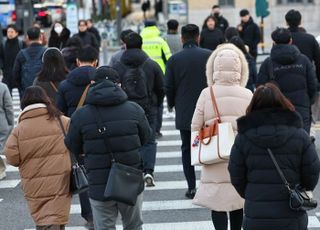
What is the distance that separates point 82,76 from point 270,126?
3.24 m

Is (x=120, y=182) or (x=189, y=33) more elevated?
(x=189, y=33)

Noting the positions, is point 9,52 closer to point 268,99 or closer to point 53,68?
point 53,68

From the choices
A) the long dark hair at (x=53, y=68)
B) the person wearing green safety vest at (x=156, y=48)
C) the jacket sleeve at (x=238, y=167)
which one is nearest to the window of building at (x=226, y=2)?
the person wearing green safety vest at (x=156, y=48)

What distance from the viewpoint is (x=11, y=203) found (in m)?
9.97

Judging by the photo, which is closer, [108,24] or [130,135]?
[130,135]

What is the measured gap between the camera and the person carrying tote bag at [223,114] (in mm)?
7000

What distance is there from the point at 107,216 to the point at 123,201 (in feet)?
0.92

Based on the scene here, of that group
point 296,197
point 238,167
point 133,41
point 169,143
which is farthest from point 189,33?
point 169,143

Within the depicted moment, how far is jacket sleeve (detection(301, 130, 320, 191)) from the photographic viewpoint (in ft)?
18.1

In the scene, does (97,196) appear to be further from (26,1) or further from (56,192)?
(26,1)

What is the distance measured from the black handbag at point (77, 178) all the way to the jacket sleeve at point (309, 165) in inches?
73.0

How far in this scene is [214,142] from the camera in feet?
23.0

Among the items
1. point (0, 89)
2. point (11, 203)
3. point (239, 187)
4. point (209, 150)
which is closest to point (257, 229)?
point (239, 187)

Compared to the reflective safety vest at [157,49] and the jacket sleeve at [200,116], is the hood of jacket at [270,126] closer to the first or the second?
the jacket sleeve at [200,116]
